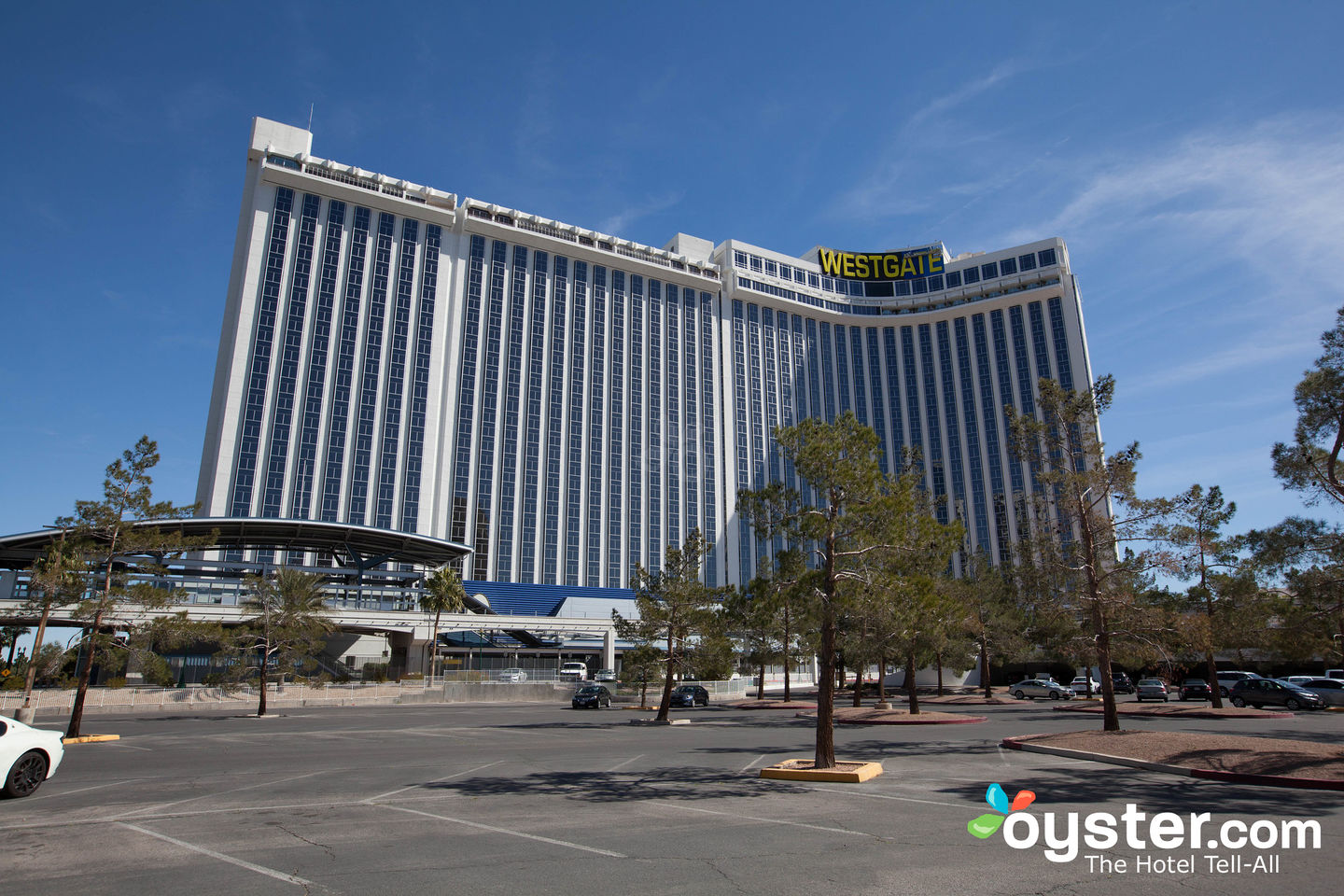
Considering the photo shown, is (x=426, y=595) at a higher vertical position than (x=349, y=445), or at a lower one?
lower

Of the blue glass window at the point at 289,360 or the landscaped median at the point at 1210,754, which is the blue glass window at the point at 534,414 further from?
the landscaped median at the point at 1210,754

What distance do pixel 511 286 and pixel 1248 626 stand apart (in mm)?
86805

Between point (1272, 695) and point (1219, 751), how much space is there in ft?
104

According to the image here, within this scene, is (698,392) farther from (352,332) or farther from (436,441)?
(352,332)

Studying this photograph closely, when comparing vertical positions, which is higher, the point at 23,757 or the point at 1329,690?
the point at 23,757

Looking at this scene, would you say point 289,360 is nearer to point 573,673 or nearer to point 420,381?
point 420,381

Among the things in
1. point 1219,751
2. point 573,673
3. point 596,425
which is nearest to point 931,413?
point 596,425

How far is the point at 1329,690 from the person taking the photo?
41.6m

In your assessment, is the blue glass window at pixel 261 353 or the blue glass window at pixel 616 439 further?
the blue glass window at pixel 616 439

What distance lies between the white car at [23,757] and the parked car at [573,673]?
148 ft

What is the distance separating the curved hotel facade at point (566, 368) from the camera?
82562mm

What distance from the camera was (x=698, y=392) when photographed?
107 metres

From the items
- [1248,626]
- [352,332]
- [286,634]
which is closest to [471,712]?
[286,634]

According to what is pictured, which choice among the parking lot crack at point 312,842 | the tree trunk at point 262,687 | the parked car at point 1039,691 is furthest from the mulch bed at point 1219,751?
the parked car at point 1039,691
